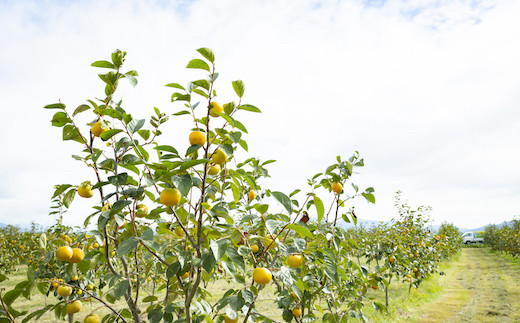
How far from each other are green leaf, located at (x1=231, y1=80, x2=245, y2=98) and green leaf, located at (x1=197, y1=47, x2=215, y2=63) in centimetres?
13

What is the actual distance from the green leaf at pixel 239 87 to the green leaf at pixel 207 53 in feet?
0.43

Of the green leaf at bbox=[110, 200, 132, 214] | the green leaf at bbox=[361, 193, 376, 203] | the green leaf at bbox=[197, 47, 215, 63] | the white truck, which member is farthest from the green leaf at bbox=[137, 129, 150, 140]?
the white truck

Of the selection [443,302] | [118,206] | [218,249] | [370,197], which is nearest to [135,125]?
[118,206]

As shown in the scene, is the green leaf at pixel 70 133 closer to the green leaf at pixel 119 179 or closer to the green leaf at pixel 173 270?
the green leaf at pixel 119 179

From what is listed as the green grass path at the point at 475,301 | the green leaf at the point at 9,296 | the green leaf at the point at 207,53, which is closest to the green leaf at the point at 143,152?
the green leaf at the point at 207,53

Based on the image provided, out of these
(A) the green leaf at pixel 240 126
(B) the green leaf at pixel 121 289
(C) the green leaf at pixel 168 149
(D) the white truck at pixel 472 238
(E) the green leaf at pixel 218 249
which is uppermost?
(A) the green leaf at pixel 240 126

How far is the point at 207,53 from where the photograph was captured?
126 cm

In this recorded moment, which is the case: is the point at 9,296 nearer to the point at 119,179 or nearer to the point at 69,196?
the point at 69,196

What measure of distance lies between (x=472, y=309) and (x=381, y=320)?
8.68 feet

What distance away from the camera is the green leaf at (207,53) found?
125cm

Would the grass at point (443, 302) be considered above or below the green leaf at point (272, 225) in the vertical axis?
below

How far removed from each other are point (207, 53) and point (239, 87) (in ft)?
0.62

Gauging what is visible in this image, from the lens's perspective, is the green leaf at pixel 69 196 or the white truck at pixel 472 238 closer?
the green leaf at pixel 69 196

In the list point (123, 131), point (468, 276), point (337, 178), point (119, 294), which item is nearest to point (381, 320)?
point (337, 178)
